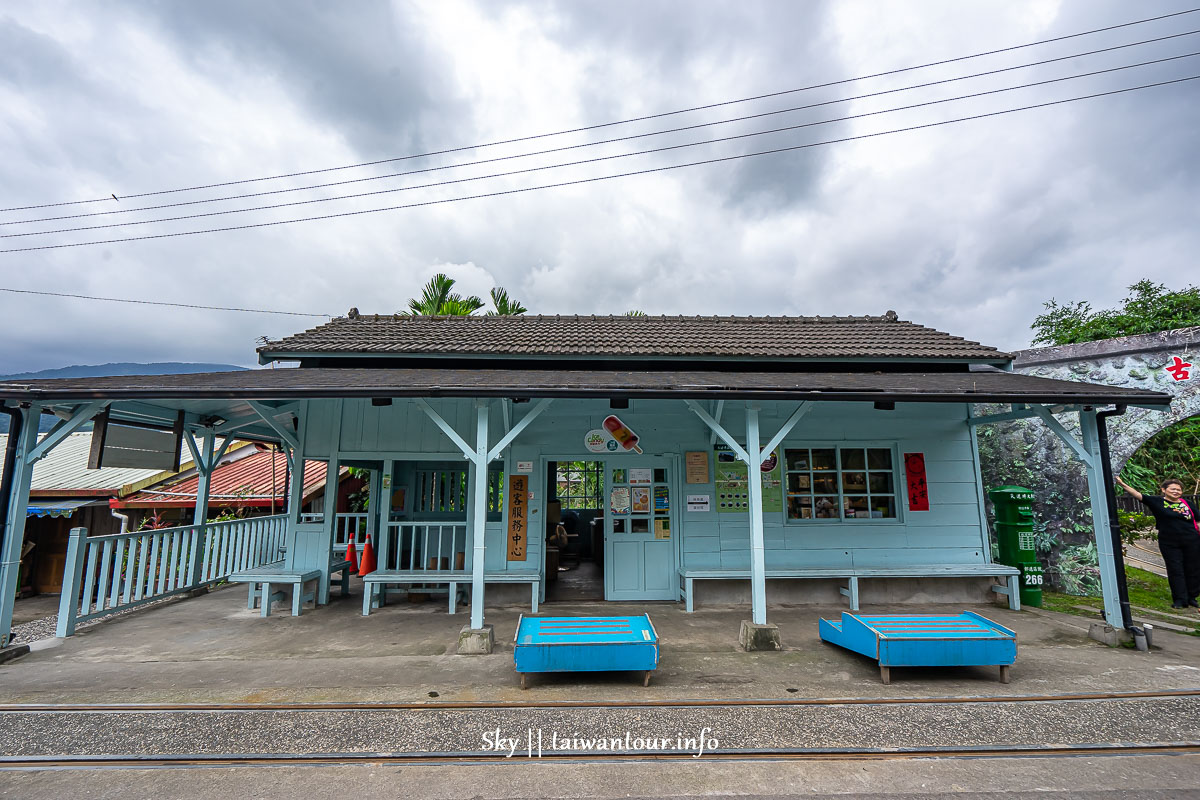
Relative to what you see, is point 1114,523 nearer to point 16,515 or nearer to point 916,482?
point 916,482

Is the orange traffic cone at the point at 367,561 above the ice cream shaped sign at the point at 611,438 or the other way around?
the other way around

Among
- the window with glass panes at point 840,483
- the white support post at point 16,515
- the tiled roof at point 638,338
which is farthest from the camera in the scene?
the tiled roof at point 638,338

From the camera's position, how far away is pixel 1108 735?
141 inches

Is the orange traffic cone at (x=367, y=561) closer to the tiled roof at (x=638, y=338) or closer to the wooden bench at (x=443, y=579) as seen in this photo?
the wooden bench at (x=443, y=579)

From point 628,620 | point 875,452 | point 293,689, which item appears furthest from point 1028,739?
point 293,689

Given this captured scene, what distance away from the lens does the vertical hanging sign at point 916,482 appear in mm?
7707

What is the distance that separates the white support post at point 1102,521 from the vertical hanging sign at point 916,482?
2017 mm

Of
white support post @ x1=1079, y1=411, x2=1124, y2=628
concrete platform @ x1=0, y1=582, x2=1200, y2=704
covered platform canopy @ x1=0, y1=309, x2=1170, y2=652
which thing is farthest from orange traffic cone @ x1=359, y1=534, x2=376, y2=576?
white support post @ x1=1079, y1=411, x2=1124, y2=628

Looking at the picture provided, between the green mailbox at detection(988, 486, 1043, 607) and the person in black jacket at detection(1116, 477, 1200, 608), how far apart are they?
1.33 m

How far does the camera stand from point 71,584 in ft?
19.2

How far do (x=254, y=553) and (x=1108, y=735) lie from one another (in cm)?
1043

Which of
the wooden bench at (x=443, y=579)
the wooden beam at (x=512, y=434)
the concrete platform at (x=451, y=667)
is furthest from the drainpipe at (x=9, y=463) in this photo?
the wooden beam at (x=512, y=434)

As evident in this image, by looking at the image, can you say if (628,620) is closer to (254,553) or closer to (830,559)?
(830,559)

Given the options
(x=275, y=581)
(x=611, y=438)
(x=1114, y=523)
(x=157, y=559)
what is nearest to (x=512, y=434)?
(x=611, y=438)
